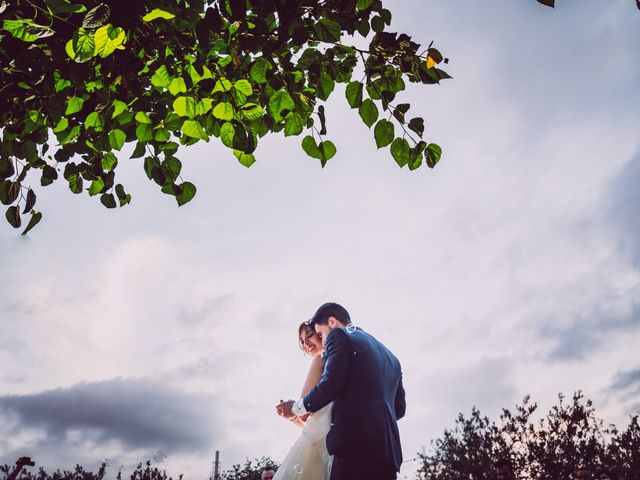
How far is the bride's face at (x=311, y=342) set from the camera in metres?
3.27

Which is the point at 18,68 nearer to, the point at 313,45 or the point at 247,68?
the point at 247,68

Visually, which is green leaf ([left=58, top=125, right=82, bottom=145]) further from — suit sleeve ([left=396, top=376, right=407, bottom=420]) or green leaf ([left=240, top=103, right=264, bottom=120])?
suit sleeve ([left=396, top=376, right=407, bottom=420])

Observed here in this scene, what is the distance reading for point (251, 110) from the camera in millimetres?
2117

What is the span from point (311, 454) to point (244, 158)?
190 cm

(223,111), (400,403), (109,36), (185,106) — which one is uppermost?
(185,106)

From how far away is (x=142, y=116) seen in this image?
2365 mm

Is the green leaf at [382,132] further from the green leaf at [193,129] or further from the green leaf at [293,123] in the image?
the green leaf at [193,129]

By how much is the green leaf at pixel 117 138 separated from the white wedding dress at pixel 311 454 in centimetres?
208

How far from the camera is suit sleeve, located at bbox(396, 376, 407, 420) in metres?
3.10

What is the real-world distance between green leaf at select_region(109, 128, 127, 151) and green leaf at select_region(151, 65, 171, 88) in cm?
Answer: 40

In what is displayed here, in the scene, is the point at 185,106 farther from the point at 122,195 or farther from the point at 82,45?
the point at 122,195

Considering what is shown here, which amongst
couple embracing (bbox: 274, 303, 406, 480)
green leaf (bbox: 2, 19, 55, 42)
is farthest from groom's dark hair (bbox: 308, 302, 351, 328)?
green leaf (bbox: 2, 19, 55, 42)

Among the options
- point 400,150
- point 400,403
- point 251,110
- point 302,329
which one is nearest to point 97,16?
point 251,110

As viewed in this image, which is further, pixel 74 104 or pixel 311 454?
pixel 311 454
